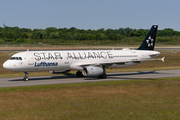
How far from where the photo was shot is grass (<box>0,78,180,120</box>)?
1680 centimetres

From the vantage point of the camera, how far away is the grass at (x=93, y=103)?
16.8 meters

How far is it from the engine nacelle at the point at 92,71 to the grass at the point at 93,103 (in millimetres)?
6623

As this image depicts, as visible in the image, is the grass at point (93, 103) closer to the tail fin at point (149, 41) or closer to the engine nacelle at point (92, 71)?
the engine nacelle at point (92, 71)

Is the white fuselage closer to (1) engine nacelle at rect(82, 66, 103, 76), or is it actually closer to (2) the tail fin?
(1) engine nacelle at rect(82, 66, 103, 76)

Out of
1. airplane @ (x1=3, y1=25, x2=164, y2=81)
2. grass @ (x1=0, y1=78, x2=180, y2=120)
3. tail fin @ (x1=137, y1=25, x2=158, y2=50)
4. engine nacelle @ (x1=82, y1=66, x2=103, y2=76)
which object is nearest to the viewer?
grass @ (x1=0, y1=78, x2=180, y2=120)

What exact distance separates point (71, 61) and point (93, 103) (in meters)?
16.4

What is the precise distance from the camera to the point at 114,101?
20.8 metres

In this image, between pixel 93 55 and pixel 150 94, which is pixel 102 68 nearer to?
pixel 93 55

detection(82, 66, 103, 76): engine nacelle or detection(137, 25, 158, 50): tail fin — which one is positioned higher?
detection(137, 25, 158, 50): tail fin

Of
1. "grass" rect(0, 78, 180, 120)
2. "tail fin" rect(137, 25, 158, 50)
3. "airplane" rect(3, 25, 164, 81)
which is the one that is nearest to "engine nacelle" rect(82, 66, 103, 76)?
"airplane" rect(3, 25, 164, 81)

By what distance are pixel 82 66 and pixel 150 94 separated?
14.6 metres

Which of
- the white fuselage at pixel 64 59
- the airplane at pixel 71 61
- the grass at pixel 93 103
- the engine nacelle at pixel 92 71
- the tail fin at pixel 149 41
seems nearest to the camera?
the grass at pixel 93 103

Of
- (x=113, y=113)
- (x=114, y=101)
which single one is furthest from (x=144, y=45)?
(x=113, y=113)

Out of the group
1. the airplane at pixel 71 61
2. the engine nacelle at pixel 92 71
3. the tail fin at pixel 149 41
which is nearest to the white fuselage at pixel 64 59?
the airplane at pixel 71 61
